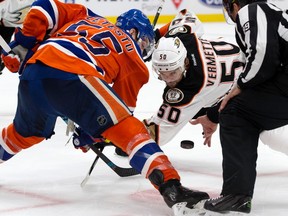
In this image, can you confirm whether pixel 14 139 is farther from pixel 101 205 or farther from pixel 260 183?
pixel 260 183

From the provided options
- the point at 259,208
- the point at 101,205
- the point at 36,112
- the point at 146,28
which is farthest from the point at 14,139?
the point at 259,208

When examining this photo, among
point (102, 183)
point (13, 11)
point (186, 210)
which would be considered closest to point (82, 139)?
point (102, 183)

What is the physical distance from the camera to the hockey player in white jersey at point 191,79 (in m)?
3.02

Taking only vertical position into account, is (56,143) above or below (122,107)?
below

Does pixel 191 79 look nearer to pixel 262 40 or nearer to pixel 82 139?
pixel 82 139

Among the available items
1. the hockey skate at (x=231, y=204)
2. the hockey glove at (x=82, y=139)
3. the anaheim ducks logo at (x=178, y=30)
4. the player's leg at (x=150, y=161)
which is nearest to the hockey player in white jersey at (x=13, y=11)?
the anaheim ducks logo at (x=178, y=30)

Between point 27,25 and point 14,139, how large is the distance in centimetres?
42

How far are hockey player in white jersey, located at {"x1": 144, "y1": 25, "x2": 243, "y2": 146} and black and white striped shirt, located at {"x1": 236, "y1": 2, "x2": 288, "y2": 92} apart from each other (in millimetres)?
496

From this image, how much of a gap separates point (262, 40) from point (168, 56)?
22.0 inches

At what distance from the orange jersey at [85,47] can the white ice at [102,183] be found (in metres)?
0.36

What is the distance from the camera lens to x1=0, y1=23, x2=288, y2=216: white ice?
269cm

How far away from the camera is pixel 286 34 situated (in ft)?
8.00

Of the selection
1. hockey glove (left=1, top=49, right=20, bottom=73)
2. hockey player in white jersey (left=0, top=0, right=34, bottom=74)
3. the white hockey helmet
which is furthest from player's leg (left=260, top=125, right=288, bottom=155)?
hockey player in white jersey (left=0, top=0, right=34, bottom=74)

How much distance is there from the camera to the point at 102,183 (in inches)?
121
